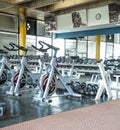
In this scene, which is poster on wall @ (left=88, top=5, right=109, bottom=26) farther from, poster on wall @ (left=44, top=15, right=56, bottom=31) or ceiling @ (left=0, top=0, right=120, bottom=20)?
poster on wall @ (left=44, top=15, right=56, bottom=31)

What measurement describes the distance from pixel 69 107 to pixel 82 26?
308 inches

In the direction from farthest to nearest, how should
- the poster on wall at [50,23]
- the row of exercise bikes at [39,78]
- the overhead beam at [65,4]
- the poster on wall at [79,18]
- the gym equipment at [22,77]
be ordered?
the poster on wall at [50,23] → the poster on wall at [79,18] → the overhead beam at [65,4] → the gym equipment at [22,77] → the row of exercise bikes at [39,78]

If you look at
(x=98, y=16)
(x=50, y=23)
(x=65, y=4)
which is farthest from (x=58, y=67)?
(x=50, y=23)

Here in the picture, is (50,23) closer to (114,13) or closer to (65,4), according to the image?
(65,4)

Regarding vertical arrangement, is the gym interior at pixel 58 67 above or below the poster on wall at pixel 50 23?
below

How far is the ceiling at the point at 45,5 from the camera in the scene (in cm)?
1102

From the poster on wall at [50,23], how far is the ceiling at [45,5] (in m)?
0.31

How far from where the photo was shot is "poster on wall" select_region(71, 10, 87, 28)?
38.2 ft

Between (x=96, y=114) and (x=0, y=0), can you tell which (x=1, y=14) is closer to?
(x=0, y=0)

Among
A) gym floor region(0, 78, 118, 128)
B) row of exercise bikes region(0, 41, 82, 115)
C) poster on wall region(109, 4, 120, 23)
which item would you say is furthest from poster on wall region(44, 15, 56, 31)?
gym floor region(0, 78, 118, 128)

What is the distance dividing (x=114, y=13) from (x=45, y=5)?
3576 millimetres

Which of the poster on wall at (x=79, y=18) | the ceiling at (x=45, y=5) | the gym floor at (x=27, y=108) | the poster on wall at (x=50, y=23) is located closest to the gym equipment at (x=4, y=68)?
the gym floor at (x=27, y=108)

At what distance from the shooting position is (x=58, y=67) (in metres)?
7.77

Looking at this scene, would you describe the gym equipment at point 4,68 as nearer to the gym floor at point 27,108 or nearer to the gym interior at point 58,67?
the gym interior at point 58,67
